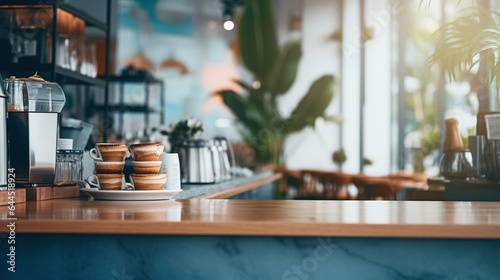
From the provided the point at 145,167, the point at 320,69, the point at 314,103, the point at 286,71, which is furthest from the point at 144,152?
the point at 320,69

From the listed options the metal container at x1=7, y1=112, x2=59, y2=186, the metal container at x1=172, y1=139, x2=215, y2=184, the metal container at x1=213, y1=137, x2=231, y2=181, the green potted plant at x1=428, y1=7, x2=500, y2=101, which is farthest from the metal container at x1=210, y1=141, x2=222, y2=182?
the metal container at x1=7, y1=112, x2=59, y2=186

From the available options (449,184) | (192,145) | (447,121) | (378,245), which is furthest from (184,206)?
(447,121)

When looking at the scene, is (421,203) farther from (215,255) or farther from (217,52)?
(217,52)

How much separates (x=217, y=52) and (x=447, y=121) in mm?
7468

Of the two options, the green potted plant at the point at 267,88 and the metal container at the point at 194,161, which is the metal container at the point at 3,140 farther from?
the green potted plant at the point at 267,88

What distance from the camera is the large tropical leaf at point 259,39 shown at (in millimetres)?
8156

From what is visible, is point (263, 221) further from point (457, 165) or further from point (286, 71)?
point (286, 71)

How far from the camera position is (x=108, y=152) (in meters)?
1.86

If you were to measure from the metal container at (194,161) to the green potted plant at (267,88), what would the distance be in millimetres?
5002

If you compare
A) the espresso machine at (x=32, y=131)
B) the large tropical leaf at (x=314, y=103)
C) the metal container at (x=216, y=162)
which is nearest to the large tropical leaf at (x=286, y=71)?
the large tropical leaf at (x=314, y=103)

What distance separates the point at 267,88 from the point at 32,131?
6.73m

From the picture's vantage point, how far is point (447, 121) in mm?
3076

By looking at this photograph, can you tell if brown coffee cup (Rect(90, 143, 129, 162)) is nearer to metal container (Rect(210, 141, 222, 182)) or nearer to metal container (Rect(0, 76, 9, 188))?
metal container (Rect(0, 76, 9, 188))

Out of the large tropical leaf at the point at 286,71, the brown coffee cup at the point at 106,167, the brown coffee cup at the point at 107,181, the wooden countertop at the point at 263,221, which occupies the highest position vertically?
the large tropical leaf at the point at 286,71
